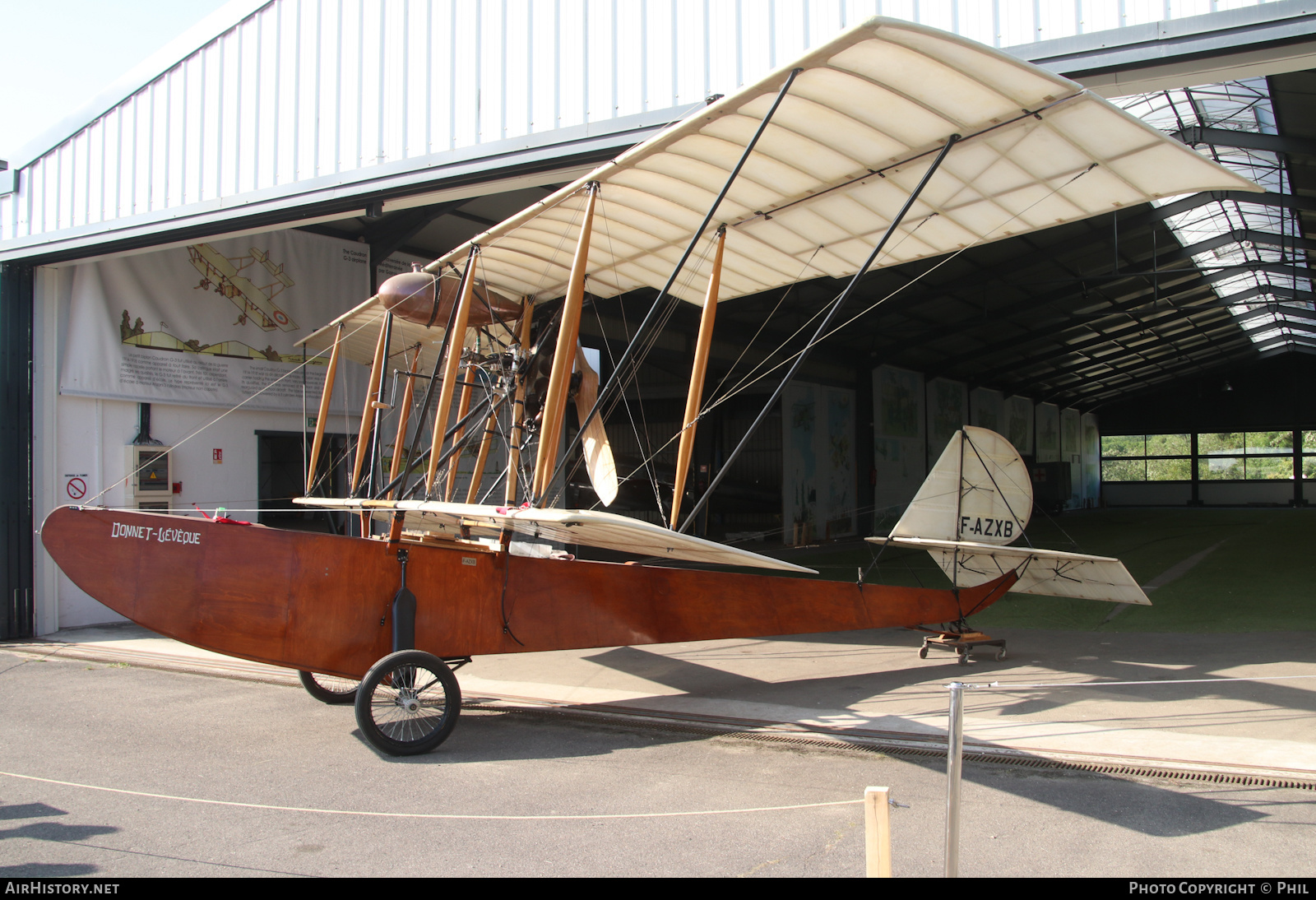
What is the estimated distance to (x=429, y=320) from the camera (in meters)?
6.85

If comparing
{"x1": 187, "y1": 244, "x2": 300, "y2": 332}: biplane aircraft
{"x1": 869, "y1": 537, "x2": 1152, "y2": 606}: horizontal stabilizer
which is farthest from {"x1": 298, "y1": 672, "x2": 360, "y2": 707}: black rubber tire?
{"x1": 187, "y1": 244, "x2": 300, "y2": 332}: biplane aircraft

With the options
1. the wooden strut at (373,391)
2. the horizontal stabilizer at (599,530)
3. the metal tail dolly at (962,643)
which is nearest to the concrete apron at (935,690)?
the metal tail dolly at (962,643)

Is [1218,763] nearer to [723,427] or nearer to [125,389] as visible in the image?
[125,389]

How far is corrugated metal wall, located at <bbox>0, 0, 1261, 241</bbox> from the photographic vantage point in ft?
21.0

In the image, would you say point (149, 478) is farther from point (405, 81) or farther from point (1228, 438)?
point (1228, 438)

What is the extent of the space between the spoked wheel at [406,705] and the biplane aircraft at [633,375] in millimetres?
18

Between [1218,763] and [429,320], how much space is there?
6.25 meters

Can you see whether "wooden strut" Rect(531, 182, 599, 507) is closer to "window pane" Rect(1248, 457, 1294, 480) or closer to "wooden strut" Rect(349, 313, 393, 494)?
"wooden strut" Rect(349, 313, 393, 494)

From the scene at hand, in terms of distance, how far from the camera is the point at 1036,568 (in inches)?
288

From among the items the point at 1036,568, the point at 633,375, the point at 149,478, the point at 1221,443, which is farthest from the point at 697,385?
the point at 1221,443

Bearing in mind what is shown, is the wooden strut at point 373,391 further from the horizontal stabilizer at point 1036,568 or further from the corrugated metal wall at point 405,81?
the horizontal stabilizer at point 1036,568

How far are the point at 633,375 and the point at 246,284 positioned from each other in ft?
26.6

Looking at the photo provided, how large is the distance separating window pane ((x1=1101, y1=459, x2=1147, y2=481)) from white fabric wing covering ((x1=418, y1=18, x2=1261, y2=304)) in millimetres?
46998

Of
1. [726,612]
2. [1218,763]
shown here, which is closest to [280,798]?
[726,612]
